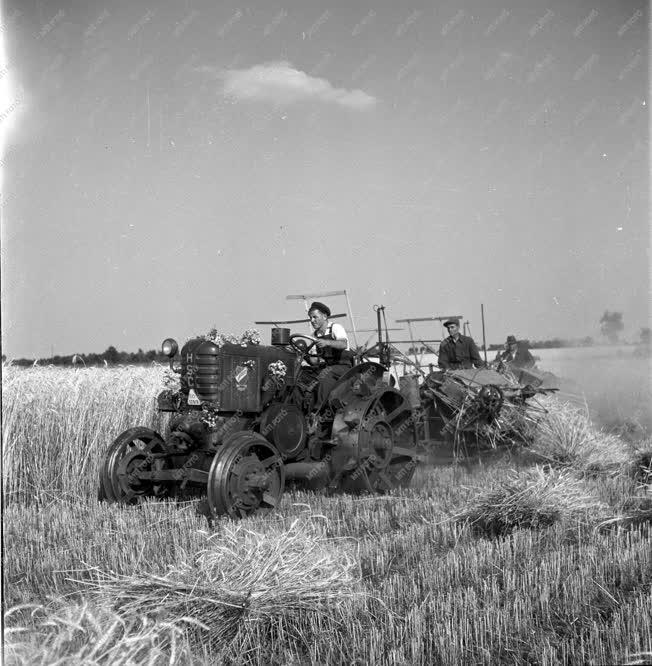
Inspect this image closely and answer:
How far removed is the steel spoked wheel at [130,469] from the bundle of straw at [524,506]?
9.20 ft

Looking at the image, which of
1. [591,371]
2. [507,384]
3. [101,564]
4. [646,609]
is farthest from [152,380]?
[591,371]

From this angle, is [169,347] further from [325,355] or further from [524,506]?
[524,506]

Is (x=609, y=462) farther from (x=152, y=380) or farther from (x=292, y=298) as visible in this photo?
(x=152, y=380)

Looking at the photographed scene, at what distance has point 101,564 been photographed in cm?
437

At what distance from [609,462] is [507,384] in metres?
1.57

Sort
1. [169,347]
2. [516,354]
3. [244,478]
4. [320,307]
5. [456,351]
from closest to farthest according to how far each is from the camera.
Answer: [244,478] < [169,347] < [320,307] < [456,351] < [516,354]

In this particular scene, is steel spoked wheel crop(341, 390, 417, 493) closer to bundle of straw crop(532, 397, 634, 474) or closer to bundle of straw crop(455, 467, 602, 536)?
bundle of straw crop(532, 397, 634, 474)

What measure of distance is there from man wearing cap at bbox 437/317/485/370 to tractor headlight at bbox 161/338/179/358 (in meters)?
5.33

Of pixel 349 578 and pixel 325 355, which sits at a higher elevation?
pixel 325 355

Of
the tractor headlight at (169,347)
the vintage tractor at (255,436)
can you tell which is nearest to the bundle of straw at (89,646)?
the vintage tractor at (255,436)

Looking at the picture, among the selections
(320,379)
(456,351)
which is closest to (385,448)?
(320,379)

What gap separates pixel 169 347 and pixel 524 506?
10.0 feet

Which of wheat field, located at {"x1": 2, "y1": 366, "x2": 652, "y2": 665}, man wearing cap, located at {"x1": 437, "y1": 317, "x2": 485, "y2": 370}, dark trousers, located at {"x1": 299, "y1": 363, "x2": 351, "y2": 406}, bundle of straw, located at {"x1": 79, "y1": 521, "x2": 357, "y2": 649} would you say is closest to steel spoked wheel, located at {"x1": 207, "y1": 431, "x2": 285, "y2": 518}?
wheat field, located at {"x1": 2, "y1": 366, "x2": 652, "y2": 665}

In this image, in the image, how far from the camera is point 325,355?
7.13 meters
